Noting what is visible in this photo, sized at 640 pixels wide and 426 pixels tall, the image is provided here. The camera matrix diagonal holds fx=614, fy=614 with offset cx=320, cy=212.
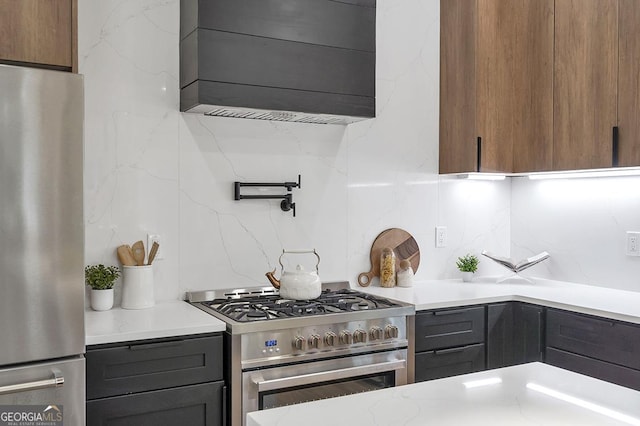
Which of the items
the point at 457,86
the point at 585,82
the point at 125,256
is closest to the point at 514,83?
the point at 457,86

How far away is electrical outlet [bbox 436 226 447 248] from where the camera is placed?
3566 mm

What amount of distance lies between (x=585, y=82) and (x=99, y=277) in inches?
97.2

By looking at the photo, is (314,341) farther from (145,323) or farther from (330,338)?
(145,323)

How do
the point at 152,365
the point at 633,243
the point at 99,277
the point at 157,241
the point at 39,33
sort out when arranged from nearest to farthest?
the point at 39,33 → the point at 152,365 → the point at 99,277 → the point at 157,241 → the point at 633,243

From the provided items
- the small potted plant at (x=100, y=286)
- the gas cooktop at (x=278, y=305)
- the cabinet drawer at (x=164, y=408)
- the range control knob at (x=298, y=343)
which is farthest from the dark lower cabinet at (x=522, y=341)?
→ the small potted plant at (x=100, y=286)

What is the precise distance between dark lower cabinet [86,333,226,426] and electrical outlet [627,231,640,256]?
2140mm

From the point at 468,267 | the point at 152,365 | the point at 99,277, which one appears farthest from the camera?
the point at 468,267

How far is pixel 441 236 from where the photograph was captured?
11.7ft

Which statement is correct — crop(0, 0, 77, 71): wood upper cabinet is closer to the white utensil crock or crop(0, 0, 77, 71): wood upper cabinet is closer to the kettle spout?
Answer: the white utensil crock

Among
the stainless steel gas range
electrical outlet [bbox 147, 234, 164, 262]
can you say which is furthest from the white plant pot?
the stainless steel gas range

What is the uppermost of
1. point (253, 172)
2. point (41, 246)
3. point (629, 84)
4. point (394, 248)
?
point (629, 84)

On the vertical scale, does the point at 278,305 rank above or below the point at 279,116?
below

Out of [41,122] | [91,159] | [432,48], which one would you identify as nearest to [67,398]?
[41,122]

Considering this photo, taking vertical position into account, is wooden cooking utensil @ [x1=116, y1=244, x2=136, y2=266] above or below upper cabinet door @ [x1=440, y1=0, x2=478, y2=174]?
below
